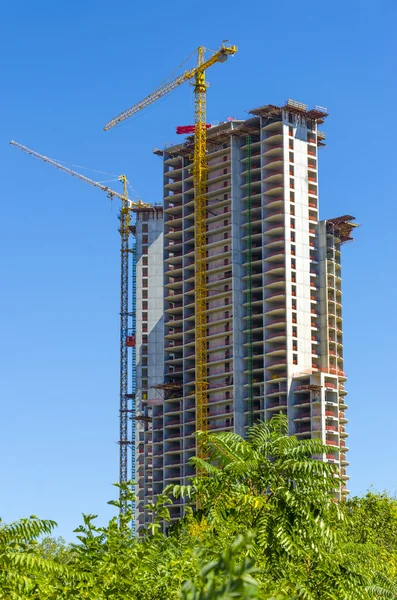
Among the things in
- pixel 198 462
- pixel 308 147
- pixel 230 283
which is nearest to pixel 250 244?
pixel 230 283

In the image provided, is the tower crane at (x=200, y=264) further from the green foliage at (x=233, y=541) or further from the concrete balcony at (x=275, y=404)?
the green foliage at (x=233, y=541)

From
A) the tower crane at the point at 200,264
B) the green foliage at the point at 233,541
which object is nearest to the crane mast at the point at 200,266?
the tower crane at the point at 200,264

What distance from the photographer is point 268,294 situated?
179m

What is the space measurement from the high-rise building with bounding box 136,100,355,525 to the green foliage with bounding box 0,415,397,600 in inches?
5849

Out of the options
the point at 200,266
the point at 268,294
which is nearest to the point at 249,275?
the point at 268,294

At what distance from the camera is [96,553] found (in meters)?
20.9

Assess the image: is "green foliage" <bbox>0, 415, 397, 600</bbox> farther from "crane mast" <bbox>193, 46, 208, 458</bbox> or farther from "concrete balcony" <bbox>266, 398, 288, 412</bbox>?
"crane mast" <bbox>193, 46, 208, 458</bbox>

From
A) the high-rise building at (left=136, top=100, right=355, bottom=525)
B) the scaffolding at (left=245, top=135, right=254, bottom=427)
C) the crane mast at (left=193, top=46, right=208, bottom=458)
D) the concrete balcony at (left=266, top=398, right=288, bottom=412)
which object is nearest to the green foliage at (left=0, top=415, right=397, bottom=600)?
the high-rise building at (left=136, top=100, right=355, bottom=525)

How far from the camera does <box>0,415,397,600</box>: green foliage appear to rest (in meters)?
19.1

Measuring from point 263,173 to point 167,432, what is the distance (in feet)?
155

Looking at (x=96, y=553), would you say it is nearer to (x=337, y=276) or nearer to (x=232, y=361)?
(x=232, y=361)

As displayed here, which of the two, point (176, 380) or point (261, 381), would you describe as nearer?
point (261, 381)

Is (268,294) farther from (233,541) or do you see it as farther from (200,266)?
(233,541)

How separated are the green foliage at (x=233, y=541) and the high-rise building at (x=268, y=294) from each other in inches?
5849
